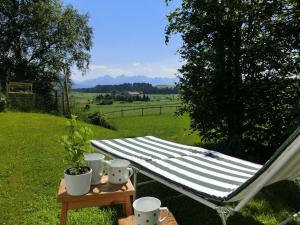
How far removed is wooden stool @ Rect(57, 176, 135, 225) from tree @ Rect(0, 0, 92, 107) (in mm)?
16181

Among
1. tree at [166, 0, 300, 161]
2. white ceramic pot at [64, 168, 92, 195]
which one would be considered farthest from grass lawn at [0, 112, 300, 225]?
tree at [166, 0, 300, 161]

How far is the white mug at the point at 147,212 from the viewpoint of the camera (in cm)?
229

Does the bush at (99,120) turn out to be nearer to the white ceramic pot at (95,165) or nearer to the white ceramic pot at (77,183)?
the white ceramic pot at (95,165)

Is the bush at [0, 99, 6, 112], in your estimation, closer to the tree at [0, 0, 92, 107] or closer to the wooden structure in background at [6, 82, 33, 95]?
the wooden structure in background at [6, 82, 33, 95]

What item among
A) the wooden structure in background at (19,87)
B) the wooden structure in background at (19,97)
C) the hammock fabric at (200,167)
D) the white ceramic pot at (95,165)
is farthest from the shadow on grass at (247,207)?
the wooden structure in background at (19,87)

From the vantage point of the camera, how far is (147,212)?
2.29m

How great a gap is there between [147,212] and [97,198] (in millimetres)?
768

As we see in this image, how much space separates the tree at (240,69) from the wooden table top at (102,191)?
4.40 m

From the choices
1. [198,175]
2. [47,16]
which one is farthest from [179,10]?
[47,16]

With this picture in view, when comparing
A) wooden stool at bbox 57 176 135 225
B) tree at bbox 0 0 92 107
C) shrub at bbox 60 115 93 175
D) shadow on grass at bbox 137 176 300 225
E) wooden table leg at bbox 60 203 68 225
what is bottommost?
shadow on grass at bbox 137 176 300 225

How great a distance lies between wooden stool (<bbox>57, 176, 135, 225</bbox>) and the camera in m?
2.88

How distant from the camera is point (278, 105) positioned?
23.1 ft

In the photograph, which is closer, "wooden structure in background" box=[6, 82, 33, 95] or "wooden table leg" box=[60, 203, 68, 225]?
"wooden table leg" box=[60, 203, 68, 225]

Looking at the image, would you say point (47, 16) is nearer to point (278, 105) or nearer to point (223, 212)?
point (278, 105)
